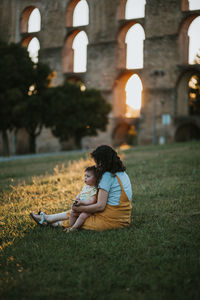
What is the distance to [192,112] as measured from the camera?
35875 mm

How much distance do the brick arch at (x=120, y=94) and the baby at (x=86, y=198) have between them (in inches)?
1148

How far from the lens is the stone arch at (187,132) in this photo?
105ft

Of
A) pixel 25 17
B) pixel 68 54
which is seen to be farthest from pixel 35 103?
pixel 68 54

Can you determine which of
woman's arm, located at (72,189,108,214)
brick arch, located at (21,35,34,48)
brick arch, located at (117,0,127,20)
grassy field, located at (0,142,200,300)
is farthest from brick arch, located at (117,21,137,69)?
woman's arm, located at (72,189,108,214)

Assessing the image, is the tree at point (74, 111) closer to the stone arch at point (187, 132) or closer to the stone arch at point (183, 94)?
the stone arch at point (183, 94)

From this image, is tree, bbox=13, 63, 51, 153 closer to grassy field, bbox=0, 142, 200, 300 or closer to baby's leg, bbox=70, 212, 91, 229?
grassy field, bbox=0, 142, 200, 300

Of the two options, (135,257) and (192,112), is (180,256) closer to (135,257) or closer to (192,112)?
(135,257)

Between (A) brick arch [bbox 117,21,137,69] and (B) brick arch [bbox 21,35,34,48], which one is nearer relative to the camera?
(A) brick arch [bbox 117,21,137,69]

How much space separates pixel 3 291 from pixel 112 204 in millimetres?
1728

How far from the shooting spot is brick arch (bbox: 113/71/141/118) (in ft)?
109

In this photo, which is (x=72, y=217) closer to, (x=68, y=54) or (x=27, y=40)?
(x=27, y=40)

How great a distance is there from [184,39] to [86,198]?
28791 mm

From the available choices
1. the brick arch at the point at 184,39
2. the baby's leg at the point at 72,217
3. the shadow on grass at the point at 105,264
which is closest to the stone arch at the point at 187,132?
the brick arch at the point at 184,39

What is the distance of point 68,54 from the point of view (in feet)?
116
